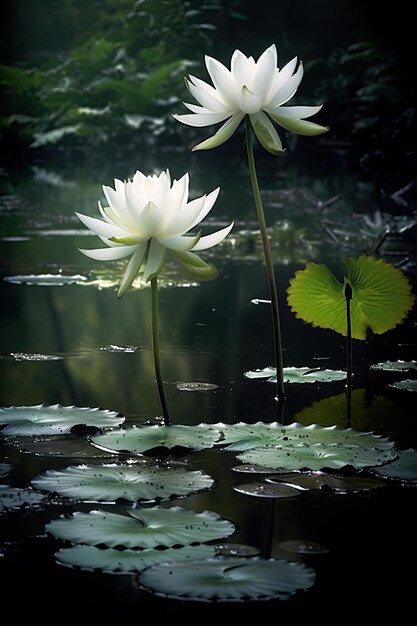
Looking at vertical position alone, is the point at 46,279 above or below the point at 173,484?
above

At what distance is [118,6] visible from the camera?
12.7m

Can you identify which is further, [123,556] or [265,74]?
[265,74]

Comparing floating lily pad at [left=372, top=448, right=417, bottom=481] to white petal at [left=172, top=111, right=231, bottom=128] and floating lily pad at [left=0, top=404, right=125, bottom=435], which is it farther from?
white petal at [left=172, top=111, right=231, bottom=128]

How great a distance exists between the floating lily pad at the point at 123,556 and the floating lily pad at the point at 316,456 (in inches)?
11.7

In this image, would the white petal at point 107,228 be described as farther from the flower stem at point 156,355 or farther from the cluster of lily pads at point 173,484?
the cluster of lily pads at point 173,484

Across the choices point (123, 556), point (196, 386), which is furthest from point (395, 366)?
point (123, 556)

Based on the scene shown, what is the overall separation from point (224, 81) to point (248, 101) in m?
0.05

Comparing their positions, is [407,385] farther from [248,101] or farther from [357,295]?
[248,101]

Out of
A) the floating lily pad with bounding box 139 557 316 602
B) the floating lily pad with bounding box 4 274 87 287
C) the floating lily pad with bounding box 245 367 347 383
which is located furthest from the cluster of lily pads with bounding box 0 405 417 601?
the floating lily pad with bounding box 4 274 87 287

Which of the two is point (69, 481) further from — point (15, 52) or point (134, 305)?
point (15, 52)

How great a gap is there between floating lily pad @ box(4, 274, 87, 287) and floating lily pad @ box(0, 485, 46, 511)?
184 cm

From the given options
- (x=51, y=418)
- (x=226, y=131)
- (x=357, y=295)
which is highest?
(x=226, y=131)

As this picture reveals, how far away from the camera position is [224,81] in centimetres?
168

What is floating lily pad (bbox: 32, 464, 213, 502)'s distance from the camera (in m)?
1.26
